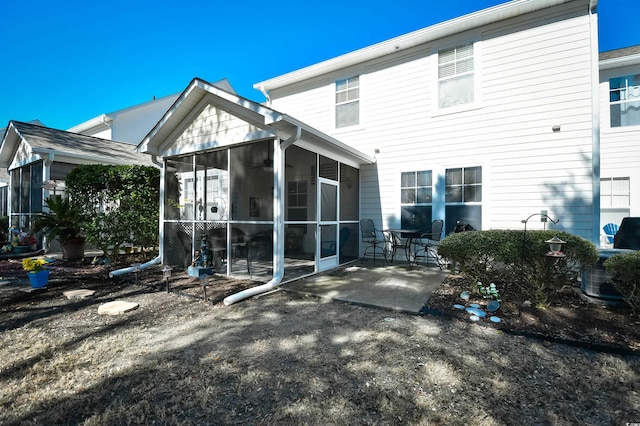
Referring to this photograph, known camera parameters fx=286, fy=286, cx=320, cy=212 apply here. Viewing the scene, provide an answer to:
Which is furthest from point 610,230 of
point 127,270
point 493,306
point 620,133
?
point 127,270

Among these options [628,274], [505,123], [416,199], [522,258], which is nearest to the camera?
[628,274]

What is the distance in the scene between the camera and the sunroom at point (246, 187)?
5.03 m

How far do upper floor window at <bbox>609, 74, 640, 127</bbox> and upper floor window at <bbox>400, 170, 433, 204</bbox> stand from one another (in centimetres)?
581

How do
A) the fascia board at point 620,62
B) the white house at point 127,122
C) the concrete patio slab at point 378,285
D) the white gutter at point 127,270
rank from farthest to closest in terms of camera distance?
the white house at point 127,122, the fascia board at point 620,62, the white gutter at point 127,270, the concrete patio slab at point 378,285

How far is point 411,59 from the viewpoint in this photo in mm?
7176

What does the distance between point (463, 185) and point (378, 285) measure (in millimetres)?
3346

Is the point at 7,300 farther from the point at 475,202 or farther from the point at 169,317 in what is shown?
the point at 475,202

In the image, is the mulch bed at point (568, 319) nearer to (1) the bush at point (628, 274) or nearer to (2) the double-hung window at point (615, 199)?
(1) the bush at point (628, 274)

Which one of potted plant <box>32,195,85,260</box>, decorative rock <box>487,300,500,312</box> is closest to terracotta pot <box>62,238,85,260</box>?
potted plant <box>32,195,85,260</box>

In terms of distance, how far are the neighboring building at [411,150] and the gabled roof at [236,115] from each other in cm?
3

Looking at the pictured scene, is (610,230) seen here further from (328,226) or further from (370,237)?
(328,226)

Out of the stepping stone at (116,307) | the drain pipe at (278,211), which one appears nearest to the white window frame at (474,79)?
the drain pipe at (278,211)

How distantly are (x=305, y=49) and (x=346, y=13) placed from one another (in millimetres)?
2973

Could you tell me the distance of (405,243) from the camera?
280 inches
